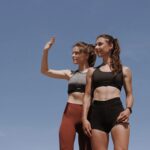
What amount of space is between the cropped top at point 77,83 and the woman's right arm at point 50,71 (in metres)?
0.34

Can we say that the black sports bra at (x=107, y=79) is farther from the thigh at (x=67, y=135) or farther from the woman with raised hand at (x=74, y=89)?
the thigh at (x=67, y=135)

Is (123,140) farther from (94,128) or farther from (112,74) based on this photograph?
(112,74)

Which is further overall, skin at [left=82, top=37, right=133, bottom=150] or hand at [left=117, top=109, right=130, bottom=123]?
hand at [left=117, top=109, right=130, bottom=123]

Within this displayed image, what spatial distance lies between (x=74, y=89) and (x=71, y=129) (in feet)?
2.88

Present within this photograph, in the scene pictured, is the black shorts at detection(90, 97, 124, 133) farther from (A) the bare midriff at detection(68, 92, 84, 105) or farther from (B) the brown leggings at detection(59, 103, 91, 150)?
(A) the bare midriff at detection(68, 92, 84, 105)

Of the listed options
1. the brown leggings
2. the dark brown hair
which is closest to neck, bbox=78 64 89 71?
the dark brown hair

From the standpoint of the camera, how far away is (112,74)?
27.9 feet

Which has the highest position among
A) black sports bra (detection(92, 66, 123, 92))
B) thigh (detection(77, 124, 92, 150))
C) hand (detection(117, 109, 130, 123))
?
black sports bra (detection(92, 66, 123, 92))

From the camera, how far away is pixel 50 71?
10.2m

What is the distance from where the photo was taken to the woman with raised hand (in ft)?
30.5

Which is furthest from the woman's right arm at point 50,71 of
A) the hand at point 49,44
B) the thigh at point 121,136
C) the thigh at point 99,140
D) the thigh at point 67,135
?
the thigh at point 121,136

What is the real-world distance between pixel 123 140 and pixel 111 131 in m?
0.33

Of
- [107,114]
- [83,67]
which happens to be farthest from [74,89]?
[107,114]

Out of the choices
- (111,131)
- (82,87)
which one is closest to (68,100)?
(82,87)
